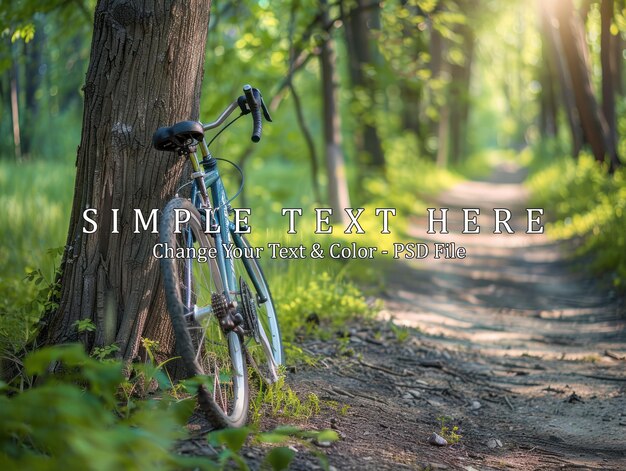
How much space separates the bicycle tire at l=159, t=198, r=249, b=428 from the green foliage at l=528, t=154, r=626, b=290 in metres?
4.71

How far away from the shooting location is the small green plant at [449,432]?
3.79 metres

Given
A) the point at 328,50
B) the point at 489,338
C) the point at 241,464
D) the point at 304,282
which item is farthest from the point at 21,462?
the point at 328,50

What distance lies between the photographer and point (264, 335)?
3.89 metres

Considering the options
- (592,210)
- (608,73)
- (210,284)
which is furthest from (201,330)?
(608,73)

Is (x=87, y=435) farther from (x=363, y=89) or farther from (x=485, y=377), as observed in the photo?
(x=363, y=89)

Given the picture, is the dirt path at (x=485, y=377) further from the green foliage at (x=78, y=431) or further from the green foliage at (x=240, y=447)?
the green foliage at (x=78, y=431)

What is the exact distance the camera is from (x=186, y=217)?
3291mm

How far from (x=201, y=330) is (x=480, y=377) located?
2252mm

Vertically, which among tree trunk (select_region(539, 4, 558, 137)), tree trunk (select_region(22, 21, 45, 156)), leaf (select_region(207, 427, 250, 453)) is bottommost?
leaf (select_region(207, 427, 250, 453))

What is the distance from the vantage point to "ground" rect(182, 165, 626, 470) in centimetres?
362

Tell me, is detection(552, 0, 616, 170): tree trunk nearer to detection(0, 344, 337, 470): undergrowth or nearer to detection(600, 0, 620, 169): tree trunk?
detection(600, 0, 620, 169): tree trunk

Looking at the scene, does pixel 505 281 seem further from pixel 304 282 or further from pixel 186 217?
pixel 186 217

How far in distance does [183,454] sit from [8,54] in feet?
18.0

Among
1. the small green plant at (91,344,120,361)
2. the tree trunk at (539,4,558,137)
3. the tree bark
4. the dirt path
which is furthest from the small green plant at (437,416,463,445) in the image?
the tree bark
